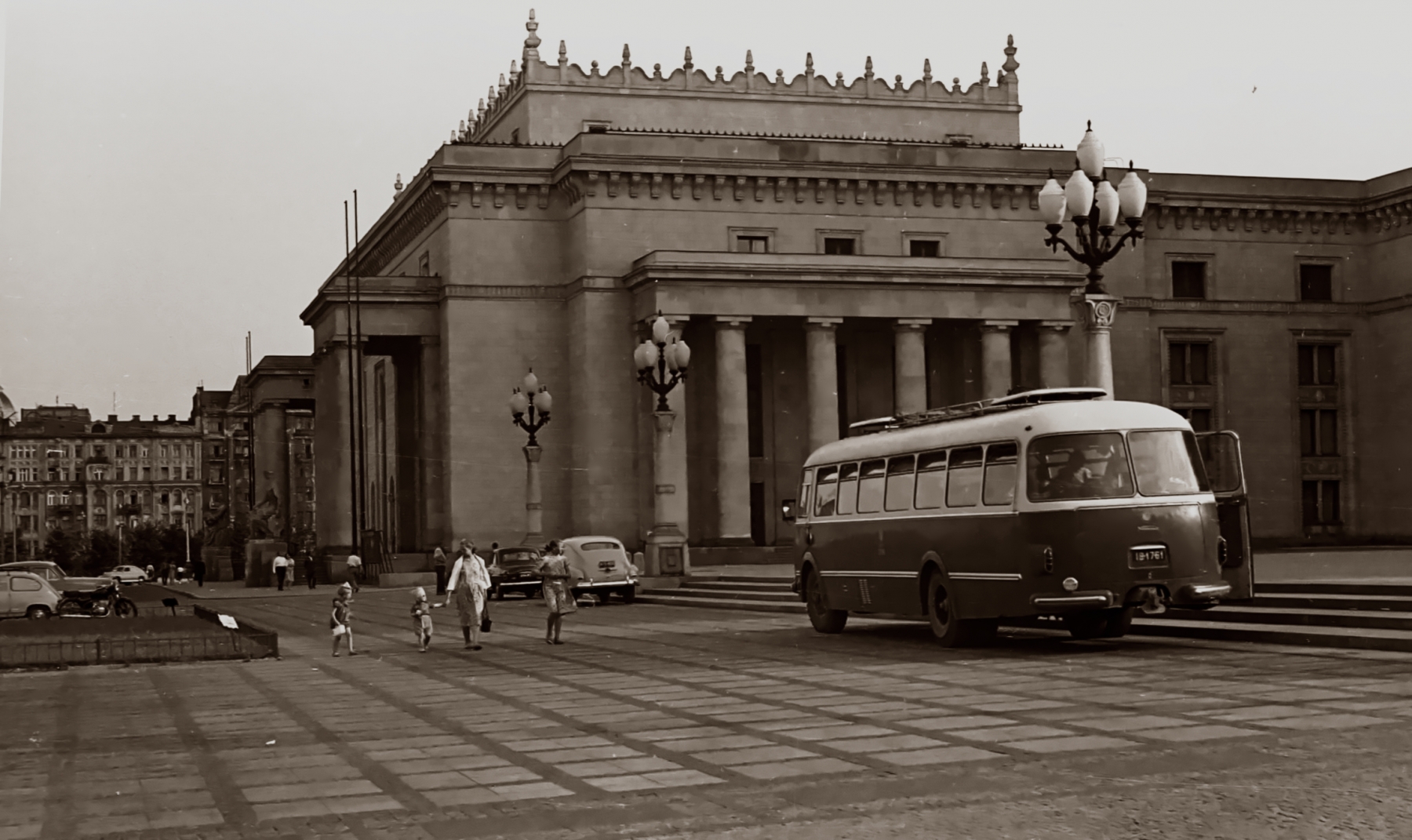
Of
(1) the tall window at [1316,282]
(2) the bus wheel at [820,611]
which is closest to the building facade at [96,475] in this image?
(1) the tall window at [1316,282]

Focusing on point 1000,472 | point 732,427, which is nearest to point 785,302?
point 732,427

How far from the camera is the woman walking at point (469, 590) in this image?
950 inches

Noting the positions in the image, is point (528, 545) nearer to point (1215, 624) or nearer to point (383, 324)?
point (383, 324)

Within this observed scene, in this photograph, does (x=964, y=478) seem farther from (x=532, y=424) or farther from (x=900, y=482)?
(x=532, y=424)

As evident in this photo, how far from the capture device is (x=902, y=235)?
58.3m

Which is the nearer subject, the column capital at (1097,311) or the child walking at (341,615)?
the column capital at (1097,311)

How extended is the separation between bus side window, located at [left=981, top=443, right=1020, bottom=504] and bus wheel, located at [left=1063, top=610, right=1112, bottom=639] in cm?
225

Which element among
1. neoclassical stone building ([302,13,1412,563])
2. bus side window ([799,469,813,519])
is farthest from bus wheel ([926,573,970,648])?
neoclassical stone building ([302,13,1412,563])

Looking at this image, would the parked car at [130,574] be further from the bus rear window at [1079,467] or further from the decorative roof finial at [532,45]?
the bus rear window at [1079,467]

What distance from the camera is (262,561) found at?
6347 cm

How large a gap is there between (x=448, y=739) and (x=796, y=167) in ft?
148

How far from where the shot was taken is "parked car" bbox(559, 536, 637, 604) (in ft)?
124

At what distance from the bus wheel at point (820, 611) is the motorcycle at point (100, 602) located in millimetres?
19472

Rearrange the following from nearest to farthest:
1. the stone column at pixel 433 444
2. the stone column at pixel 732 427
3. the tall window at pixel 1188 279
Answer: the stone column at pixel 732 427
the stone column at pixel 433 444
the tall window at pixel 1188 279
